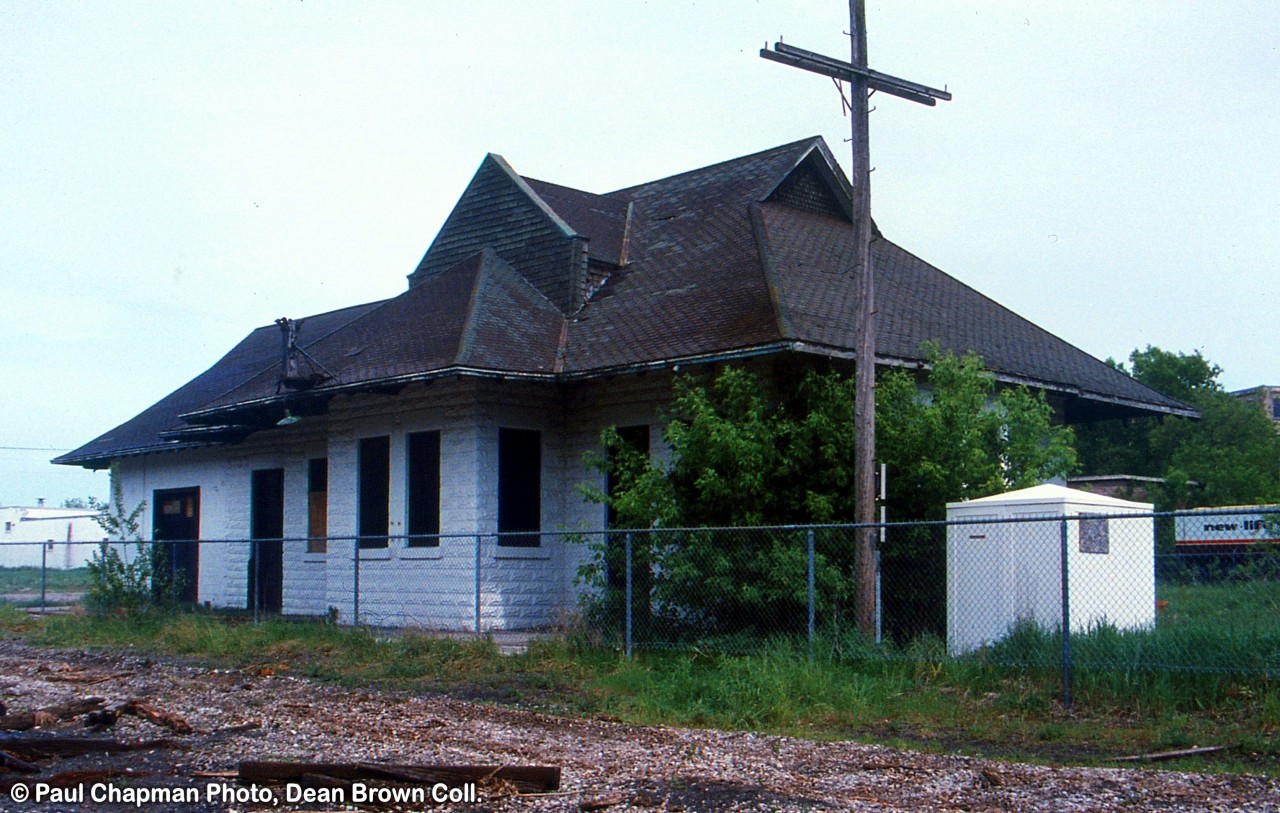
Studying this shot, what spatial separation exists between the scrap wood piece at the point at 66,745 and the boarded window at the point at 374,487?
377 inches

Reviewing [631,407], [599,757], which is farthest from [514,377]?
[599,757]

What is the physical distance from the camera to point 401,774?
7609 mm

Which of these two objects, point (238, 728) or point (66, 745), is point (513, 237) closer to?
point (238, 728)

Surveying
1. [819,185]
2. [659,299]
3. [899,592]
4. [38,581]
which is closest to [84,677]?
[659,299]

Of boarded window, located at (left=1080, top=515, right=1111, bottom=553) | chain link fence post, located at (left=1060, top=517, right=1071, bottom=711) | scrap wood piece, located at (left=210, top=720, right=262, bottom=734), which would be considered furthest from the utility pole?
scrap wood piece, located at (left=210, top=720, right=262, bottom=734)

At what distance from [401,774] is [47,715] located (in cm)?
457

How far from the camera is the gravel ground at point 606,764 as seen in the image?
743 cm

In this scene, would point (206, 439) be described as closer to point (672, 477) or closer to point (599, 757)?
point (672, 477)

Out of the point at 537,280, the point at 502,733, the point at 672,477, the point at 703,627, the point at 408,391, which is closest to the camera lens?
the point at 502,733

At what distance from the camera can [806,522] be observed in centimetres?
1439

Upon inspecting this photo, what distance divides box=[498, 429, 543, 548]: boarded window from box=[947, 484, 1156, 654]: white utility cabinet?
7133 millimetres

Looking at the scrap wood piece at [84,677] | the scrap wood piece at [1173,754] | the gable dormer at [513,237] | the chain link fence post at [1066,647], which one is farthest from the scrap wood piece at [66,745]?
the gable dormer at [513,237]

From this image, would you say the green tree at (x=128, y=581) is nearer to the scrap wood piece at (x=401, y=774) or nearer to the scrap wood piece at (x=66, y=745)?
the scrap wood piece at (x=66, y=745)

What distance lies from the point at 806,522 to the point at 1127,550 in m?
3.49
